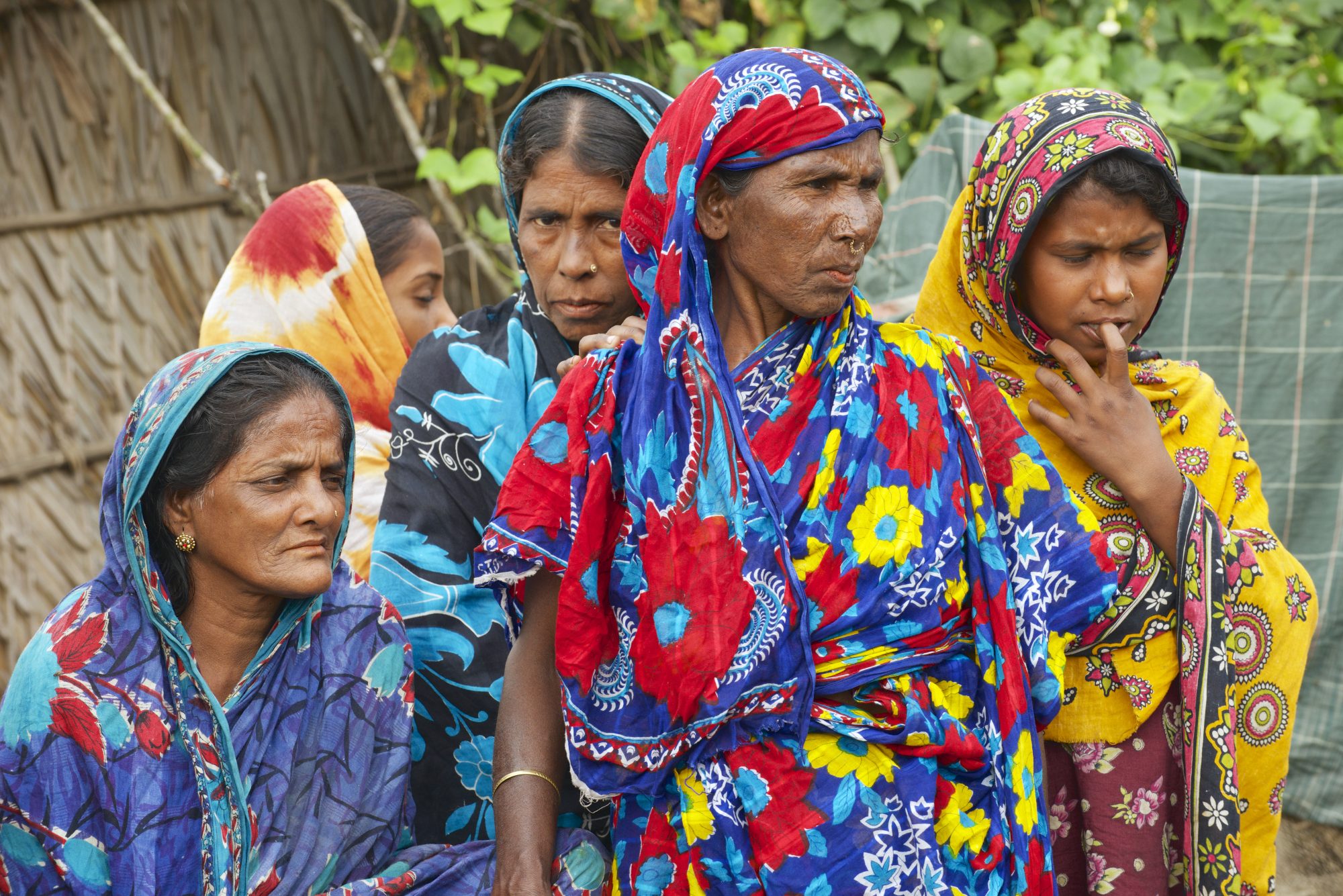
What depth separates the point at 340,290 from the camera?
3582 millimetres

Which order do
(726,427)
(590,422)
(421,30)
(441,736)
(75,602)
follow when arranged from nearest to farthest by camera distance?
(726,427) < (590,422) < (75,602) < (441,736) < (421,30)

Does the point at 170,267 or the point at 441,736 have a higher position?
the point at 170,267

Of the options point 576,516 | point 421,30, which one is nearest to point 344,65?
point 421,30

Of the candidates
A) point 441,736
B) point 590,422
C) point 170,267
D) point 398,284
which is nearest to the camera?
point 590,422

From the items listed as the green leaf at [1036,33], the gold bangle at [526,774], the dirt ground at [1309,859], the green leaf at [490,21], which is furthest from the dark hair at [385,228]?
the dirt ground at [1309,859]

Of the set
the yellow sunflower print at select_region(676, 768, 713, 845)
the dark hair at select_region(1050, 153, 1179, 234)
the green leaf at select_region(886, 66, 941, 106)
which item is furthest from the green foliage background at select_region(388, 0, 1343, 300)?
the yellow sunflower print at select_region(676, 768, 713, 845)

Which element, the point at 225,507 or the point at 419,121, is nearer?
the point at 225,507

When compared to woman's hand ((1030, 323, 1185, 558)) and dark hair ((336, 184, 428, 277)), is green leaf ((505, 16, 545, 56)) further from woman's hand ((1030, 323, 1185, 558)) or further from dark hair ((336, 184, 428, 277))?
woman's hand ((1030, 323, 1185, 558))

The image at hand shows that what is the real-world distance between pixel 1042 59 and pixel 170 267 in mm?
3738

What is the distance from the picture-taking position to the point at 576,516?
6.65ft

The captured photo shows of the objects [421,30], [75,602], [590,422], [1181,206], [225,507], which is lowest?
[75,602]

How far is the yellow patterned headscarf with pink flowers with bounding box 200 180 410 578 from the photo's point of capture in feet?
11.5

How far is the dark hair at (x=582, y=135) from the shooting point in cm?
247

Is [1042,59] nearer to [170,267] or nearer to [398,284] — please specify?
[398,284]
